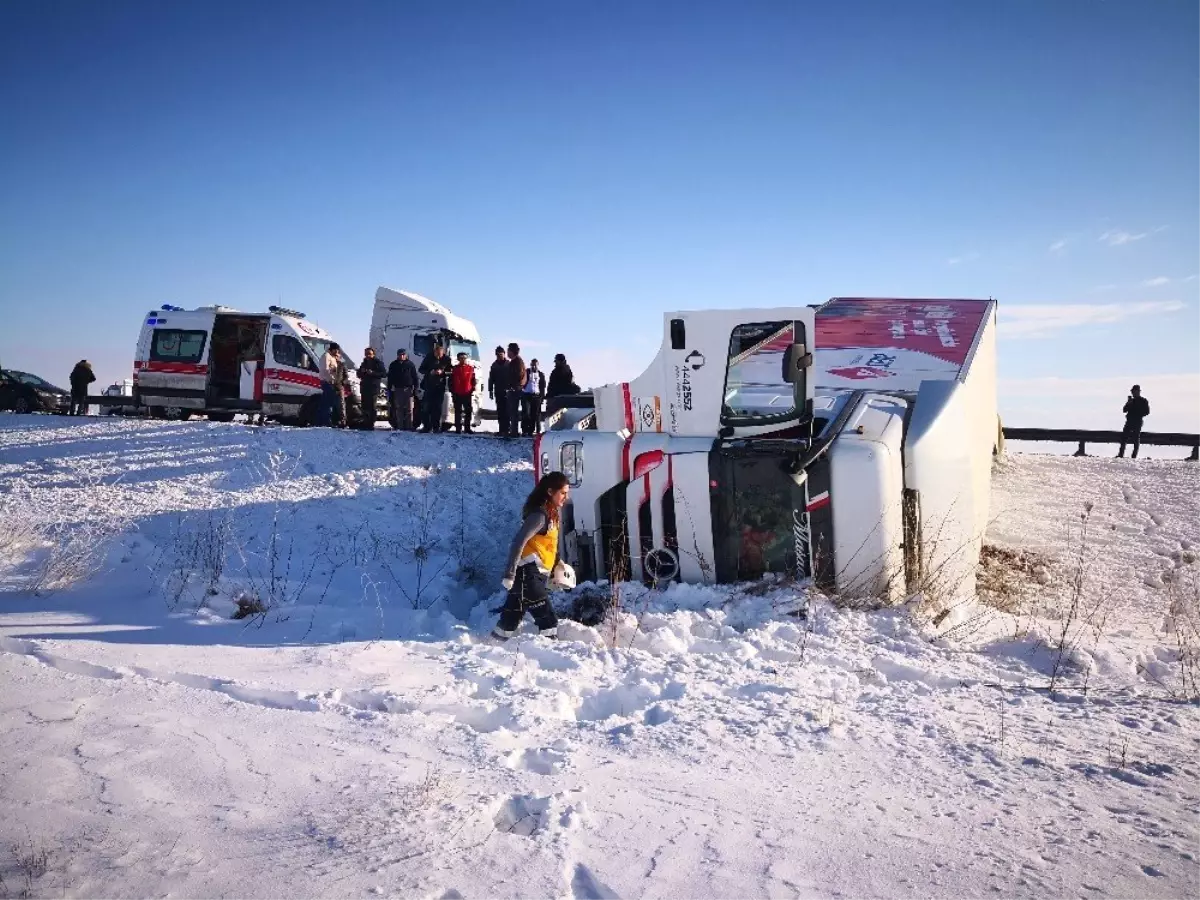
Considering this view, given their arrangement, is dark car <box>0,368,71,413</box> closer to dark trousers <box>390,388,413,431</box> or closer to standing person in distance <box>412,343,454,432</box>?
dark trousers <box>390,388,413,431</box>

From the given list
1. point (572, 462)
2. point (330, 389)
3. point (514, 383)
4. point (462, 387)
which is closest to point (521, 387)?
point (514, 383)

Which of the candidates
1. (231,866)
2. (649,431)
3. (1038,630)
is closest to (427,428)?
(649,431)

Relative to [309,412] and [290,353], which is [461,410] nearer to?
[309,412]

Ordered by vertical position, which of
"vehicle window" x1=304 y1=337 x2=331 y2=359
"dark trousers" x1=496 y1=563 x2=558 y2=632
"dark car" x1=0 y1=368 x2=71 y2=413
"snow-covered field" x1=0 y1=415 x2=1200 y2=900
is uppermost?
"vehicle window" x1=304 y1=337 x2=331 y2=359

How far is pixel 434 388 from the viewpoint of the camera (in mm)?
13719

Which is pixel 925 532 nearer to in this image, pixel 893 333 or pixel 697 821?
pixel 697 821

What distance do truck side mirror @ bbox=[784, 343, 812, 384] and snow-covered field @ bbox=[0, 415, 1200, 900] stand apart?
6.10 feet

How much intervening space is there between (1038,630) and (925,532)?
1.15 m

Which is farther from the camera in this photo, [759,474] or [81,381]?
[81,381]

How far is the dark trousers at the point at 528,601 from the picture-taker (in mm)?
5367

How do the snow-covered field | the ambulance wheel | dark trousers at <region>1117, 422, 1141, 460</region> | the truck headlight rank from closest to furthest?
the snow-covered field
the truck headlight
the ambulance wheel
dark trousers at <region>1117, 422, 1141, 460</region>

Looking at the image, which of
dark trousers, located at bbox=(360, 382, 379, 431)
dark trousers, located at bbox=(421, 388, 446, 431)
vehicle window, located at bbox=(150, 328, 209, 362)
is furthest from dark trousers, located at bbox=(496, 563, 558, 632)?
vehicle window, located at bbox=(150, 328, 209, 362)

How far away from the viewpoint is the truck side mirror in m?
6.21

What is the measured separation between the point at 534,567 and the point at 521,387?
333 inches
